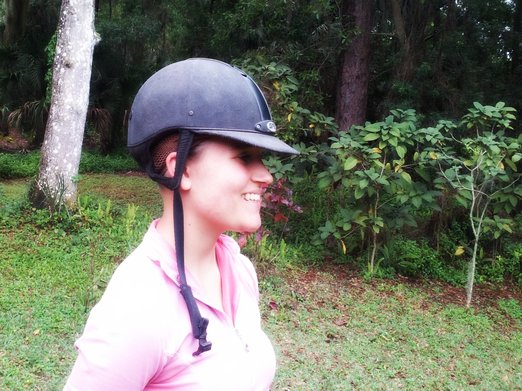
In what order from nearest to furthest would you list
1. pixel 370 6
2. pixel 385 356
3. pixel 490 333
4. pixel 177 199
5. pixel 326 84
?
pixel 177 199, pixel 385 356, pixel 490 333, pixel 370 6, pixel 326 84

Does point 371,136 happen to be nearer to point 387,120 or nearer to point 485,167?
point 387,120

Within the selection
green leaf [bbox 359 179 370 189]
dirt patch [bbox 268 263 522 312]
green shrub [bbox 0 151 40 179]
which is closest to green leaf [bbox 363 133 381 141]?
green leaf [bbox 359 179 370 189]

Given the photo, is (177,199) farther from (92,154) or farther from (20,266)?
(92,154)

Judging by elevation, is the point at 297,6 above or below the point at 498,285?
above

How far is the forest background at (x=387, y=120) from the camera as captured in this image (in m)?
A: 5.41

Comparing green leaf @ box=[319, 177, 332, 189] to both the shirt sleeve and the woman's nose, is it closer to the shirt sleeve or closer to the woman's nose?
the woman's nose

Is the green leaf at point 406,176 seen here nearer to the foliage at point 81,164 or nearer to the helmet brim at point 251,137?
the helmet brim at point 251,137

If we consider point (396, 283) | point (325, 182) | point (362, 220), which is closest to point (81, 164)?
point (325, 182)

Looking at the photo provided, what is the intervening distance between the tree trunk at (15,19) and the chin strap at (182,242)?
44.2 feet

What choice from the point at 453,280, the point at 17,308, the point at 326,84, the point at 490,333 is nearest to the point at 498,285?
the point at 453,280

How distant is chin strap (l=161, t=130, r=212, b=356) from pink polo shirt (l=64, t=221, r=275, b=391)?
1 centimetres

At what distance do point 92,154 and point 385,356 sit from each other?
32.9 ft

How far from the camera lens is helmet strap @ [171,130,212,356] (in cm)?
113

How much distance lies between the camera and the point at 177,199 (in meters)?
1.22
